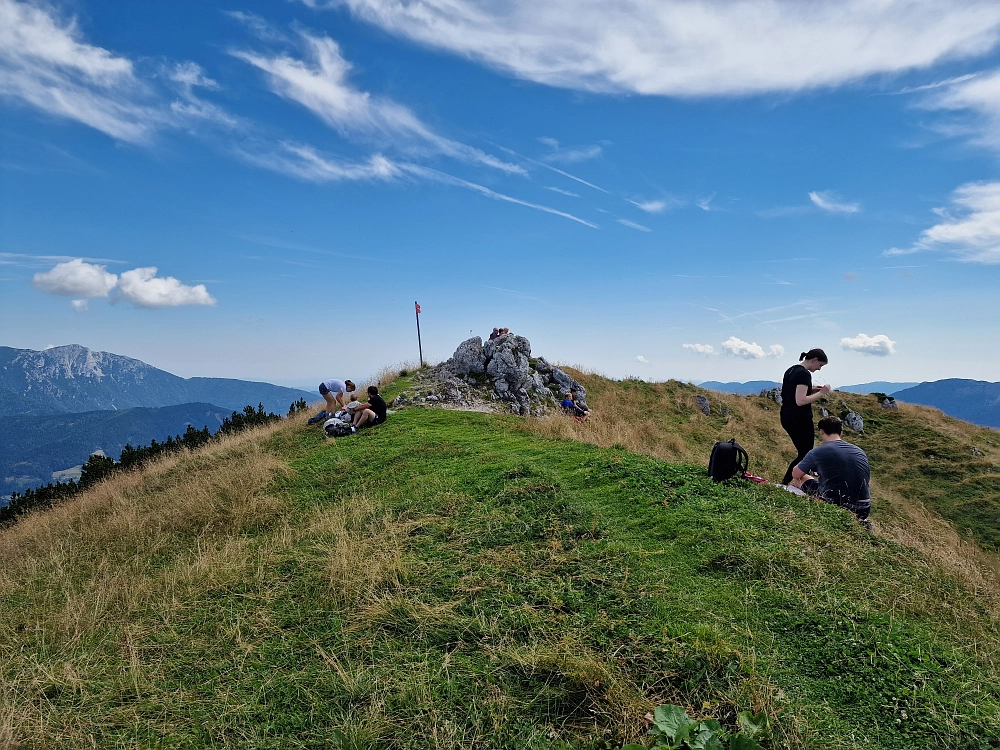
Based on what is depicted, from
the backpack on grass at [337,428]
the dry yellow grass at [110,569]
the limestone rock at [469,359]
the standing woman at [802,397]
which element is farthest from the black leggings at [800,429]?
the limestone rock at [469,359]

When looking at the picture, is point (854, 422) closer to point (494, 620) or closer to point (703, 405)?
point (703, 405)

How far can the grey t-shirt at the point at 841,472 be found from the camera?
718 centimetres

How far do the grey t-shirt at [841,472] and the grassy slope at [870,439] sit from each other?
4.28 meters

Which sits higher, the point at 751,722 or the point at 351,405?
the point at 351,405

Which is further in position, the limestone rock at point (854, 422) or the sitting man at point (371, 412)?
the limestone rock at point (854, 422)

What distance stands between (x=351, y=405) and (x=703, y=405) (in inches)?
738

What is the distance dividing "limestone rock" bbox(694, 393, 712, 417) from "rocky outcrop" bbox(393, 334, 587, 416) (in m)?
A: 7.18

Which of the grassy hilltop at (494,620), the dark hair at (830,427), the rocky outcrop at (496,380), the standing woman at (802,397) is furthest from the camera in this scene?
the rocky outcrop at (496,380)

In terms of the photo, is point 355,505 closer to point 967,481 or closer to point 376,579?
point 376,579

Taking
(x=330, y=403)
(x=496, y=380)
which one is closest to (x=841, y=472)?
(x=330, y=403)

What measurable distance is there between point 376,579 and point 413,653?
4.66 feet

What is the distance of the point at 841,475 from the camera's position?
23.9 feet

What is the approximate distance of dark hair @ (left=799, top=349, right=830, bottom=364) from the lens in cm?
871

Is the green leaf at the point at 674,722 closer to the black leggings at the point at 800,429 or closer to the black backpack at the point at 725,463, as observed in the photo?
the black backpack at the point at 725,463
